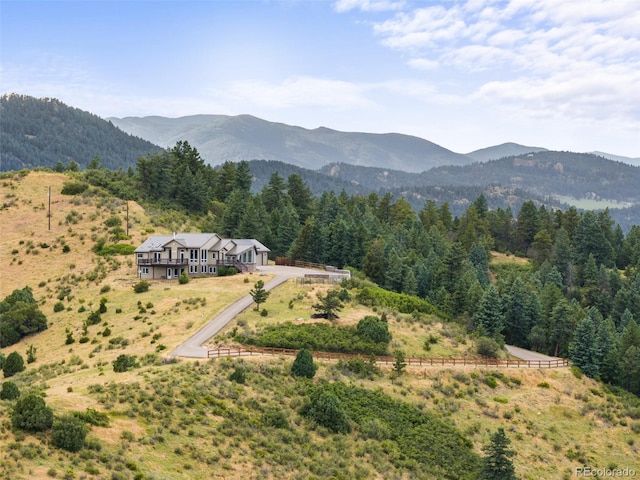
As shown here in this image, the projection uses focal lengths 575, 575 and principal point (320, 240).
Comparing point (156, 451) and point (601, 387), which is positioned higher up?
point (156, 451)

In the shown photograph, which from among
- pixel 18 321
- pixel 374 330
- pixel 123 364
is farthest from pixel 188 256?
pixel 123 364

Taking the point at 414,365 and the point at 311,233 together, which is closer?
the point at 414,365

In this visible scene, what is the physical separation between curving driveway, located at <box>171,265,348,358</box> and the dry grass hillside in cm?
121

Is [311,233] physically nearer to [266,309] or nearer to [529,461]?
[266,309]

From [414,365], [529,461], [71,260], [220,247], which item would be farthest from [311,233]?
[529,461]

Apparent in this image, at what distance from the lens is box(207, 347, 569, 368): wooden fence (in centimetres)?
4947

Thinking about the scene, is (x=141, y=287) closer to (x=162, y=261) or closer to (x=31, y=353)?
(x=162, y=261)

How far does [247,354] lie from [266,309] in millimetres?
14199

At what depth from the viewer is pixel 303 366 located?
46.6m

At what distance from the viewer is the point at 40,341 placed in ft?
195

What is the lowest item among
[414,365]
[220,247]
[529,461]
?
[529,461]

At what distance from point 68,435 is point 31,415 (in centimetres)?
213

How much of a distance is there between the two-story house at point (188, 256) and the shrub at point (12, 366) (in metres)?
29.1

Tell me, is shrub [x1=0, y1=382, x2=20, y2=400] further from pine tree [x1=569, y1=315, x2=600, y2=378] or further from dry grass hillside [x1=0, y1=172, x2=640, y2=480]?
pine tree [x1=569, y1=315, x2=600, y2=378]
